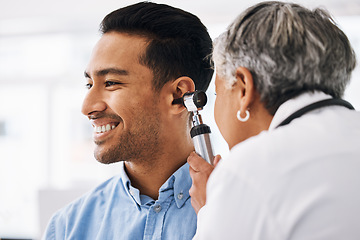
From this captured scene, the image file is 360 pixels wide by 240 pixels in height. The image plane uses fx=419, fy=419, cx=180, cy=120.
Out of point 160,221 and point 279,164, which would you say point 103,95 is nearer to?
point 160,221

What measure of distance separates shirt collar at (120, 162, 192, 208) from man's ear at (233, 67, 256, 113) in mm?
519

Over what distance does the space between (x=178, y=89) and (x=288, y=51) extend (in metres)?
0.61

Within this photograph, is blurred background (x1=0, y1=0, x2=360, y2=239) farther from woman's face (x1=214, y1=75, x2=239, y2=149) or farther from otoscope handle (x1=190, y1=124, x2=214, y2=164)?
woman's face (x1=214, y1=75, x2=239, y2=149)

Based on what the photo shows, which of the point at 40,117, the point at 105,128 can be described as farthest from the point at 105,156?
the point at 40,117

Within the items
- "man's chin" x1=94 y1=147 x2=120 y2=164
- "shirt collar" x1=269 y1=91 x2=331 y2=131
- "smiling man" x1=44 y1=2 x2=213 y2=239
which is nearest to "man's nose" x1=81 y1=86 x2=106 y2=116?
"smiling man" x1=44 y1=2 x2=213 y2=239

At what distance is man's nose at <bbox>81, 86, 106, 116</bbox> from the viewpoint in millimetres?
1347

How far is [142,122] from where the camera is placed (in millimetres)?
1362

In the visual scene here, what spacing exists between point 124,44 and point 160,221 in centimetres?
59

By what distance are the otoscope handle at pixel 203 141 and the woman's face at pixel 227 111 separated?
0.47 feet

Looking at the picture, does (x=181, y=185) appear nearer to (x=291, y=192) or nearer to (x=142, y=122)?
(x=142, y=122)

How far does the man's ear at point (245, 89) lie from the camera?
0.90 metres

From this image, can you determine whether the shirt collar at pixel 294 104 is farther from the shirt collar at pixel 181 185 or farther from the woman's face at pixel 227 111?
the shirt collar at pixel 181 185

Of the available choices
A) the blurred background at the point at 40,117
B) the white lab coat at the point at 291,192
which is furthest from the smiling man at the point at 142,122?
the blurred background at the point at 40,117

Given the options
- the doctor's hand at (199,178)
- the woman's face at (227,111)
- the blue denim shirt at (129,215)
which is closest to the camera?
the woman's face at (227,111)
